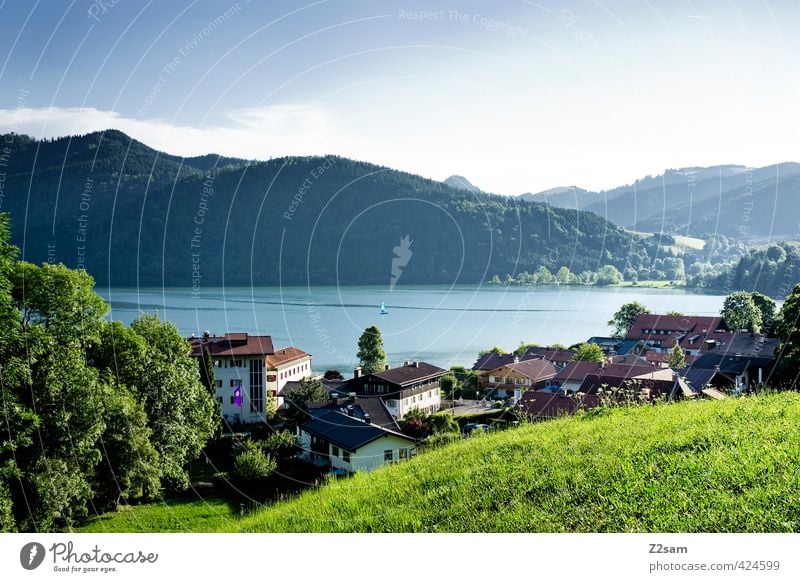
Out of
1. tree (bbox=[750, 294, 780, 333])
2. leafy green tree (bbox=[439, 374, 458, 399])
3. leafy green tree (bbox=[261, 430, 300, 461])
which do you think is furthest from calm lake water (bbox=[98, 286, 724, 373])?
leafy green tree (bbox=[261, 430, 300, 461])

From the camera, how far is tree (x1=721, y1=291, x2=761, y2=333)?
3819cm

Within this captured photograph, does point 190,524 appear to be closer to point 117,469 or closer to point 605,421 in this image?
point 117,469

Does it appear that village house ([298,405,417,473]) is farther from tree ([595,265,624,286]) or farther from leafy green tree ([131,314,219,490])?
tree ([595,265,624,286])

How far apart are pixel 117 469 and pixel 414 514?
8.44 metres

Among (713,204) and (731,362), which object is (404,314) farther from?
(713,204)

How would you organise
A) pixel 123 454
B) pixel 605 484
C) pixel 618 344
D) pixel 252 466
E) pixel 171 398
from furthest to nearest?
pixel 618 344, pixel 252 466, pixel 171 398, pixel 123 454, pixel 605 484

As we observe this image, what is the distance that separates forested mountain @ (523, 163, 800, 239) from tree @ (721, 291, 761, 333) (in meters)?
5.35

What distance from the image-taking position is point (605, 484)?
15.4 ft

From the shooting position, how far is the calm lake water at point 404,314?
3466 cm

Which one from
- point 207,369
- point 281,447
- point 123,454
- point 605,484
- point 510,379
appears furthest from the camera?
point 510,379

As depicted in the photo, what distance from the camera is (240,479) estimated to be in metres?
14.3

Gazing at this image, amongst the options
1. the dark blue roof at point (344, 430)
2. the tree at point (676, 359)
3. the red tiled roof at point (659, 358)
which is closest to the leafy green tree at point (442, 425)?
the dark blue roof at point (344, 430)

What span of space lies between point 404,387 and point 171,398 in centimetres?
963

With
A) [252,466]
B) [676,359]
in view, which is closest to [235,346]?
[252,466]
